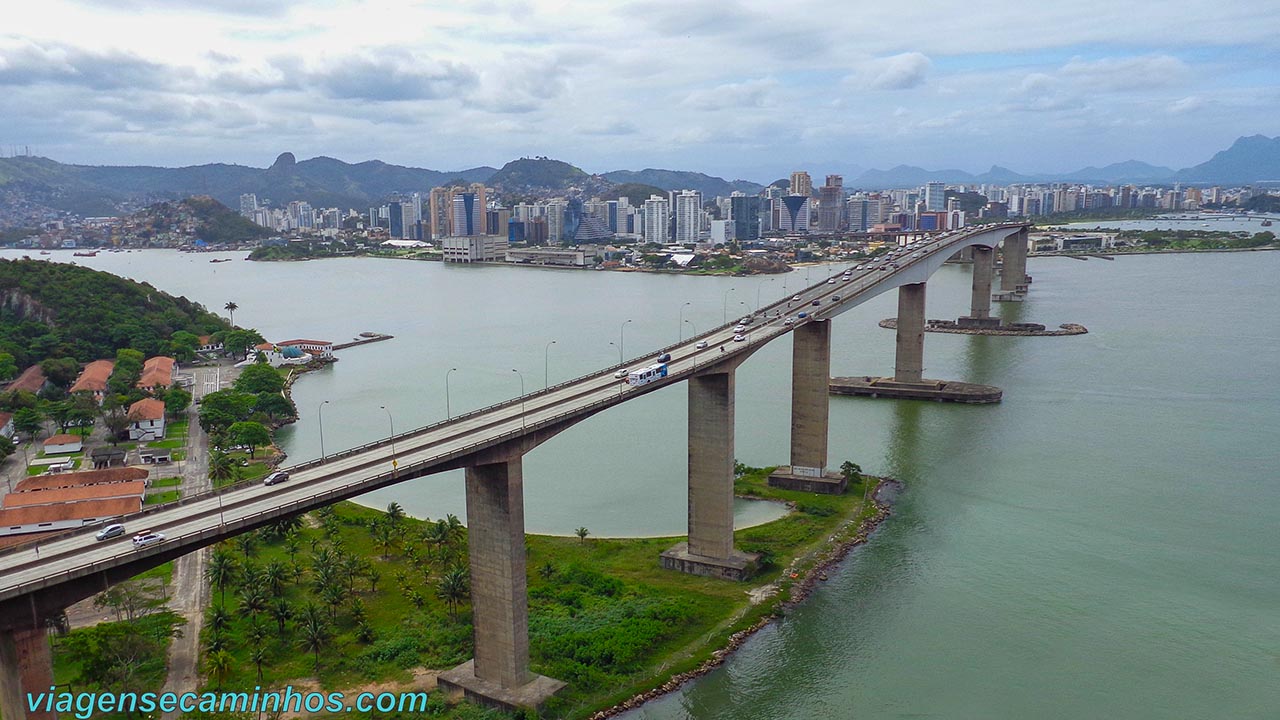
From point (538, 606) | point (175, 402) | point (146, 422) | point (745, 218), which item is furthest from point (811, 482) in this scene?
point (745, 218)

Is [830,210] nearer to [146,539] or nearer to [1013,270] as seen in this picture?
[1013,270]

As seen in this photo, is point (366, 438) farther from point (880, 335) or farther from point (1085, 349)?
point (1085, 349)

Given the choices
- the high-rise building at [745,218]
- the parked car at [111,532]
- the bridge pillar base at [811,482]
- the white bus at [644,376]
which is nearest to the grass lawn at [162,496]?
the parked car at [111,532]

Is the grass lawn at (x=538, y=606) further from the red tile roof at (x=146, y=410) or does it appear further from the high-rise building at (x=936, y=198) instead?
the high-rise building at (x=936, y=198)

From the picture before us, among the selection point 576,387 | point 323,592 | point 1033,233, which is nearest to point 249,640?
point 323,592

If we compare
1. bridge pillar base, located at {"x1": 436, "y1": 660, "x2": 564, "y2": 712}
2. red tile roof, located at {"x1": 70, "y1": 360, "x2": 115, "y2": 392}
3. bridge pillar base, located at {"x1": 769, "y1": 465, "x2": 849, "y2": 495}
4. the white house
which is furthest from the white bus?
red tile roof, located at {"x1": 70, "y1": 360, "x2": 115, "y2": 392}
